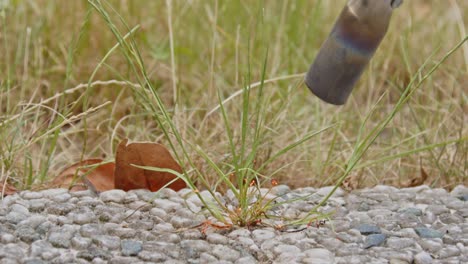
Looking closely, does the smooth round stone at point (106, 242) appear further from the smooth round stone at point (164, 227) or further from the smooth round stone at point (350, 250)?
the smooth round stone at point (350, 250)

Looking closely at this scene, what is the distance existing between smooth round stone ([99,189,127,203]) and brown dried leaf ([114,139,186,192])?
101mm

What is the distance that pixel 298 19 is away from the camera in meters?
3.27

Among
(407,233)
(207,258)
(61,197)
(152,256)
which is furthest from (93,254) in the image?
(407,233)

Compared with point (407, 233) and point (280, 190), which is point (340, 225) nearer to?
point (407, 233)

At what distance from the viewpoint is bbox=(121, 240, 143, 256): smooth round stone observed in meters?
1.68

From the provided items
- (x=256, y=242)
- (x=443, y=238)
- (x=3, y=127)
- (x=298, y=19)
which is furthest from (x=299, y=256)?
(x=298, y=19)

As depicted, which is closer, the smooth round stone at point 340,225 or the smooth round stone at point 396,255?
the smooth round stone at point 396,255

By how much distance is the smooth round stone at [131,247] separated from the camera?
168 cm

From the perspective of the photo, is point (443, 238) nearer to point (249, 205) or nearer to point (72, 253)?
point (249, 205)

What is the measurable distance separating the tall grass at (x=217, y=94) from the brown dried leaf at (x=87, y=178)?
49mm

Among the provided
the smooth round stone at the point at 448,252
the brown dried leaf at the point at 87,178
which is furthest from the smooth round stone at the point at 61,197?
the smooth round stone at the point at 448,252

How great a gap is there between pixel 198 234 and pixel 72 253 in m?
0.27

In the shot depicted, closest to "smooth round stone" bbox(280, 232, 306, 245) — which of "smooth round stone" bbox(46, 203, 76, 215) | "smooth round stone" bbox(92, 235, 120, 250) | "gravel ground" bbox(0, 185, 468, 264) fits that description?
"gravel ground" bbox(0, 185, 468, 264)

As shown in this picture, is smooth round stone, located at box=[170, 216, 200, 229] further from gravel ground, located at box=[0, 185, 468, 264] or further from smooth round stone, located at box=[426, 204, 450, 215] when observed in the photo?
smooth round stone, located at box=[426, 204, 450, 215]
